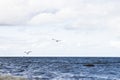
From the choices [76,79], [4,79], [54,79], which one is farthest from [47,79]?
[4,79]

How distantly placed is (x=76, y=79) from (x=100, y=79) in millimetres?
4109

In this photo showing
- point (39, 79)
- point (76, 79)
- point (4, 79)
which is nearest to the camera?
point (4, 79)

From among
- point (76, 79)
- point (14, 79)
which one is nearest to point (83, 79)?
point (76, 79)

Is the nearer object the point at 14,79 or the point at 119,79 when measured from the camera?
the point at 14,79

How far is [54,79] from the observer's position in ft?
178

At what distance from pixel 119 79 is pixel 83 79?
6455 mm

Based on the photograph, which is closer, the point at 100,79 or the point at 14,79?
the point at 14,79

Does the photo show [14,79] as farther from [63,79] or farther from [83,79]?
[83,79]

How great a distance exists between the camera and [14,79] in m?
43.7

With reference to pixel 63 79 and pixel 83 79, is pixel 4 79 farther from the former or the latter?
pixel 83 79

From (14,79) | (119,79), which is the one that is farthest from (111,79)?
(14,79)

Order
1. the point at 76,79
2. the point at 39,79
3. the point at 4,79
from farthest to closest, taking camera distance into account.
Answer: the point at 76,79
the point at 39,79
the point at 4,79

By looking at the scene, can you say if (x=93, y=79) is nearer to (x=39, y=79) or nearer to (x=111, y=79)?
(x=111, y=79)

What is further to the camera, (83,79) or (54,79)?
(83,79)
